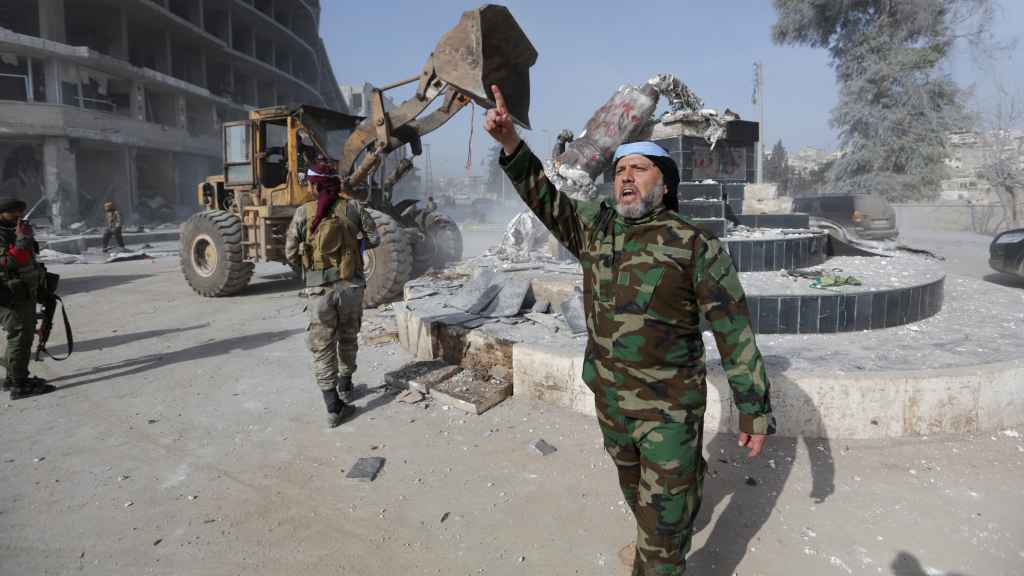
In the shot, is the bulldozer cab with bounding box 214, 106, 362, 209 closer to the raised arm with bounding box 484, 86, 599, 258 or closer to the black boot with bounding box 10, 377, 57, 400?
the black boot with bounding box 10, 377, 57, 400

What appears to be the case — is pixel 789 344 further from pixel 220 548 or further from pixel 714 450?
pixel 220 548

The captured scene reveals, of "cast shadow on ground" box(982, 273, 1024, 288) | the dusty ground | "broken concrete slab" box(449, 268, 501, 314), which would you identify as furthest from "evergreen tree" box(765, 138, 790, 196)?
the dusty ground

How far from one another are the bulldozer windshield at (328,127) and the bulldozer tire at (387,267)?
165 cm

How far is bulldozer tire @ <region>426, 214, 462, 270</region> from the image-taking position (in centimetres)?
955

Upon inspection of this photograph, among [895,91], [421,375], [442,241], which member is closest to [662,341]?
[421,375]

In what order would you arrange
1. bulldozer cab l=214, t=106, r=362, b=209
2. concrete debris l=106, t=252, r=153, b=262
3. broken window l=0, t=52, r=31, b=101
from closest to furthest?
bulldozer cab l=214, t=106, r=362, b=209 < concrete debris l=106, t=252, r=153, b=262 < broken window l=0, t=52, r=31, b=101

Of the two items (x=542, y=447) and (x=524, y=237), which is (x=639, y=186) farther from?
(x=524, y=237)

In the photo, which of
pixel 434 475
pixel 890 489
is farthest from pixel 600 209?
pixel 890 489

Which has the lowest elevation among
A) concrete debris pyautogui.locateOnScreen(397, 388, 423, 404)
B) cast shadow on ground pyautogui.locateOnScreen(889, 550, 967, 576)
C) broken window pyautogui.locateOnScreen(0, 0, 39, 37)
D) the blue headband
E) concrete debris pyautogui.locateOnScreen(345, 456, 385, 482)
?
cast shadow on ground pyautogui.locateOnScreen(889, 550, 967, 576)

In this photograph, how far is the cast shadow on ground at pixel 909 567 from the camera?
220 centimetres

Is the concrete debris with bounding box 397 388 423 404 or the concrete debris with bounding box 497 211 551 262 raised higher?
the concrete debris with bounding box 497 211 551 262

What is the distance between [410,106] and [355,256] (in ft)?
11.1

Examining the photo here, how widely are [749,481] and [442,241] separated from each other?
739 centimetres

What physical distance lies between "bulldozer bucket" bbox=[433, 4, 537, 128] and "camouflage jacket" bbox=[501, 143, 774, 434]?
2.37m
